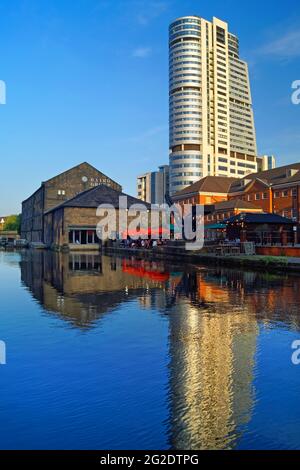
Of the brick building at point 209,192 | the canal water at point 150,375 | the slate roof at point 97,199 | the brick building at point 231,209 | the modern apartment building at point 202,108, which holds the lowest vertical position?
the canal water at point 150,375

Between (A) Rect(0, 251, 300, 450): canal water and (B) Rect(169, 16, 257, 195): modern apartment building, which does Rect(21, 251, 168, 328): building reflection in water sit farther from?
(B) Rect(169, 16, 257, 195): modern apartment building

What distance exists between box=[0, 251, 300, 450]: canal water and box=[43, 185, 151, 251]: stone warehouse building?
167 ft

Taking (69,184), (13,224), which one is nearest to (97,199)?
(69,184)

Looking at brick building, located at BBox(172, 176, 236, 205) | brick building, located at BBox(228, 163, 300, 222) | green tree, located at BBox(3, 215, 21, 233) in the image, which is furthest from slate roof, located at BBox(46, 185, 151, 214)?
green tree, located at BBox(3, 215, 21, 233)

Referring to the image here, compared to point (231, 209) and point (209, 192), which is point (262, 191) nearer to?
point (231, 209)

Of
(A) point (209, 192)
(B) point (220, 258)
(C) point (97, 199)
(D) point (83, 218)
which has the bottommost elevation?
(B) point (220, 258)

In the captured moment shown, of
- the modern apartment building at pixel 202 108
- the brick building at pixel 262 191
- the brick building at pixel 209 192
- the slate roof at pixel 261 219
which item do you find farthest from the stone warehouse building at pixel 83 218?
the modern apartment building at pixel 202 108

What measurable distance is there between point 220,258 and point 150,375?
27.6 m

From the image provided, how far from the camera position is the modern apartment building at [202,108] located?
15538cm

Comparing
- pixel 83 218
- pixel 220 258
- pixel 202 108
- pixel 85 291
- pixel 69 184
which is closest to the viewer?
pixel 85 291

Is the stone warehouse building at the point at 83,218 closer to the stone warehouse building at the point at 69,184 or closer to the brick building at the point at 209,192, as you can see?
the stone warehouse building at the point at 69,184

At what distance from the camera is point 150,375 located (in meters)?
7.86

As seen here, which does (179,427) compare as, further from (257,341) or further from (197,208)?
(197,208)

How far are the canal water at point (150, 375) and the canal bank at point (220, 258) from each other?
11978 millimetres
